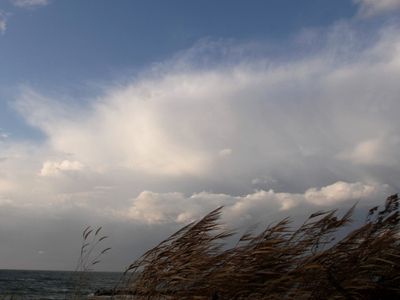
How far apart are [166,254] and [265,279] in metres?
1.46

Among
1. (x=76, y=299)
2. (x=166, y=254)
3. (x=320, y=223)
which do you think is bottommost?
(x=76, y=299)

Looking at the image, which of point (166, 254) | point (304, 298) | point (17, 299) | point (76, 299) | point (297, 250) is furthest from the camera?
point (17, 299)

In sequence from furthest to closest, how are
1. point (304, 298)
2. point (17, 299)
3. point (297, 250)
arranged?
1. point (17, 299)
2. point (297, 250)
3. point (304, 298)

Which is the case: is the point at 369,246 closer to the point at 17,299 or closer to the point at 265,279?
the point at 265,279

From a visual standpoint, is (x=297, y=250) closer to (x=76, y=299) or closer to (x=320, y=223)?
(x=320, y=223)

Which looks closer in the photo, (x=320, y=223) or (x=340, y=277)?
(x=340, y=277)

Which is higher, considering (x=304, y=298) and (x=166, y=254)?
(x=166, y=254)

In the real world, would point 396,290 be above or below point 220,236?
below

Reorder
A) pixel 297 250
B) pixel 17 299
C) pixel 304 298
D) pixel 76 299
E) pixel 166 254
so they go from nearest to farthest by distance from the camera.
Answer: pixel 304 298 < pixel 297 250 < pixel 166 254 < pixel 76 299 < pixel 17 299

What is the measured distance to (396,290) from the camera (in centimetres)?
612

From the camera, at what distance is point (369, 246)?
6.34 metres

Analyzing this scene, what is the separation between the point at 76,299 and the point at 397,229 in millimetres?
4908

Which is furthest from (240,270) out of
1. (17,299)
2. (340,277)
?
(17,299)

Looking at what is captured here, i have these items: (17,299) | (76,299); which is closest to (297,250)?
(76,299)
